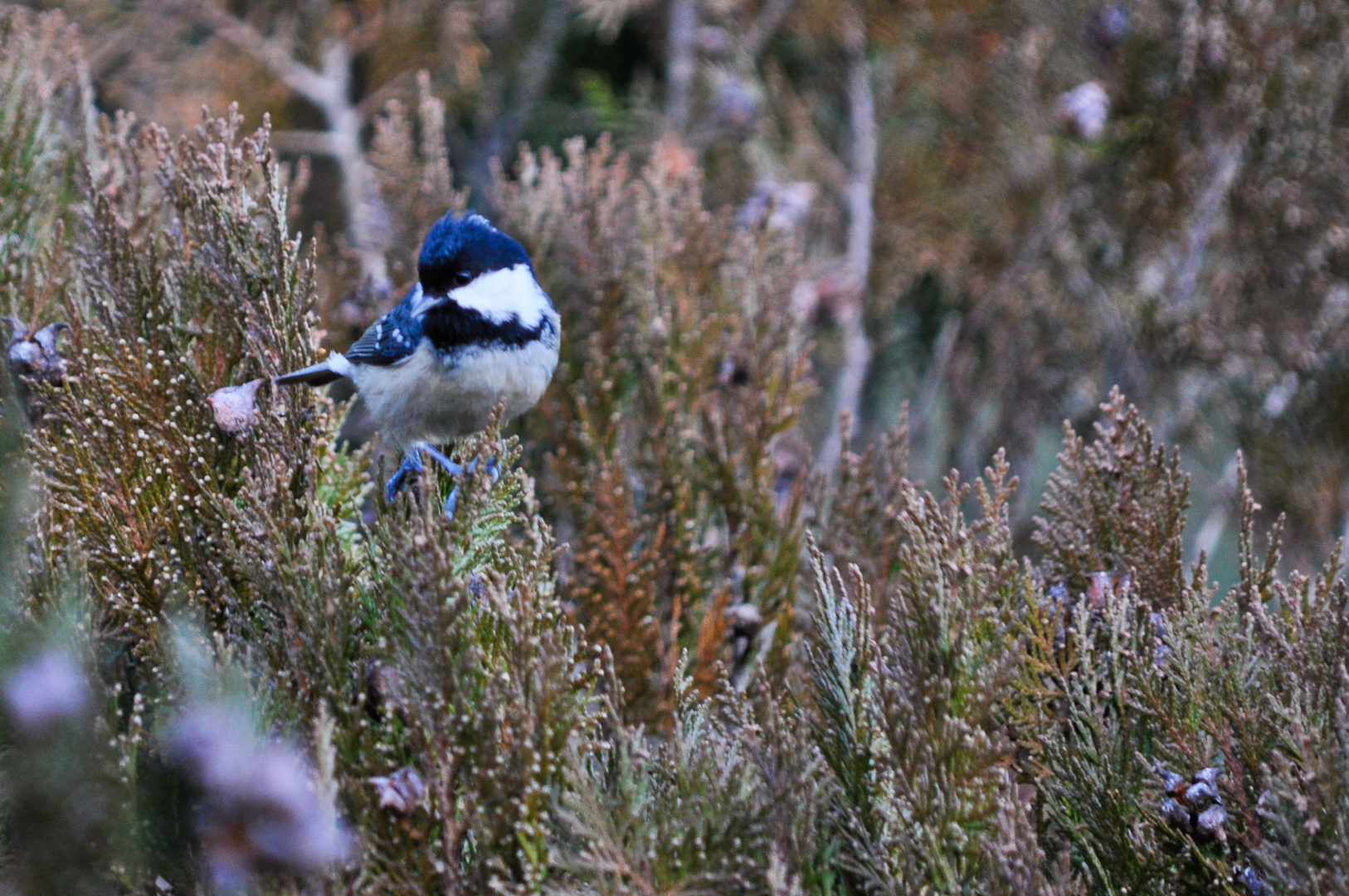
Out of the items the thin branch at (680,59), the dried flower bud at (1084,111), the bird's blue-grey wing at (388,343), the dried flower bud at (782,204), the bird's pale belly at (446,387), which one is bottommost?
the bird's pale belly at (446,387)

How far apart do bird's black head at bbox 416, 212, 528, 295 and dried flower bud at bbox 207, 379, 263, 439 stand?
43 centimetres

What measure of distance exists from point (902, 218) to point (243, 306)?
208 cm

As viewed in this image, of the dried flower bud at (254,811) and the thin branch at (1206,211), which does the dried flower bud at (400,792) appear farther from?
the thin branch at (1206,211)

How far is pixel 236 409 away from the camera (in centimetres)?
119

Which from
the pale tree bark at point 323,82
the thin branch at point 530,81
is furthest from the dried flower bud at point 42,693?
the thin branch at point 530,81

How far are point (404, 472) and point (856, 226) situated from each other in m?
1.70

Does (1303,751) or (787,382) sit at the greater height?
(787,382)

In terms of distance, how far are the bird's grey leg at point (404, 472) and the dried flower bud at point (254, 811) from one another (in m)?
0.68

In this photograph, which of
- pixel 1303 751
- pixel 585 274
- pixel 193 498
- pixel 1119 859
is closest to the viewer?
pixel 1303 751

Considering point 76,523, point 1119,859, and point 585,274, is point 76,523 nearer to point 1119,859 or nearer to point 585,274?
point 585,274

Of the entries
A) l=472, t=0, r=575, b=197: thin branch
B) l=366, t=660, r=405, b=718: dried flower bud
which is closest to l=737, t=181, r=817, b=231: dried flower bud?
l=472, t=0, r=575, b=197: thin branch

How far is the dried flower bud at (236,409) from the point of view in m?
1.19

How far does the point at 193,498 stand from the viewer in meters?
1.18

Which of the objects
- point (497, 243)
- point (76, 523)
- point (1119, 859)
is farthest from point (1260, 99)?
point (76, 523)
